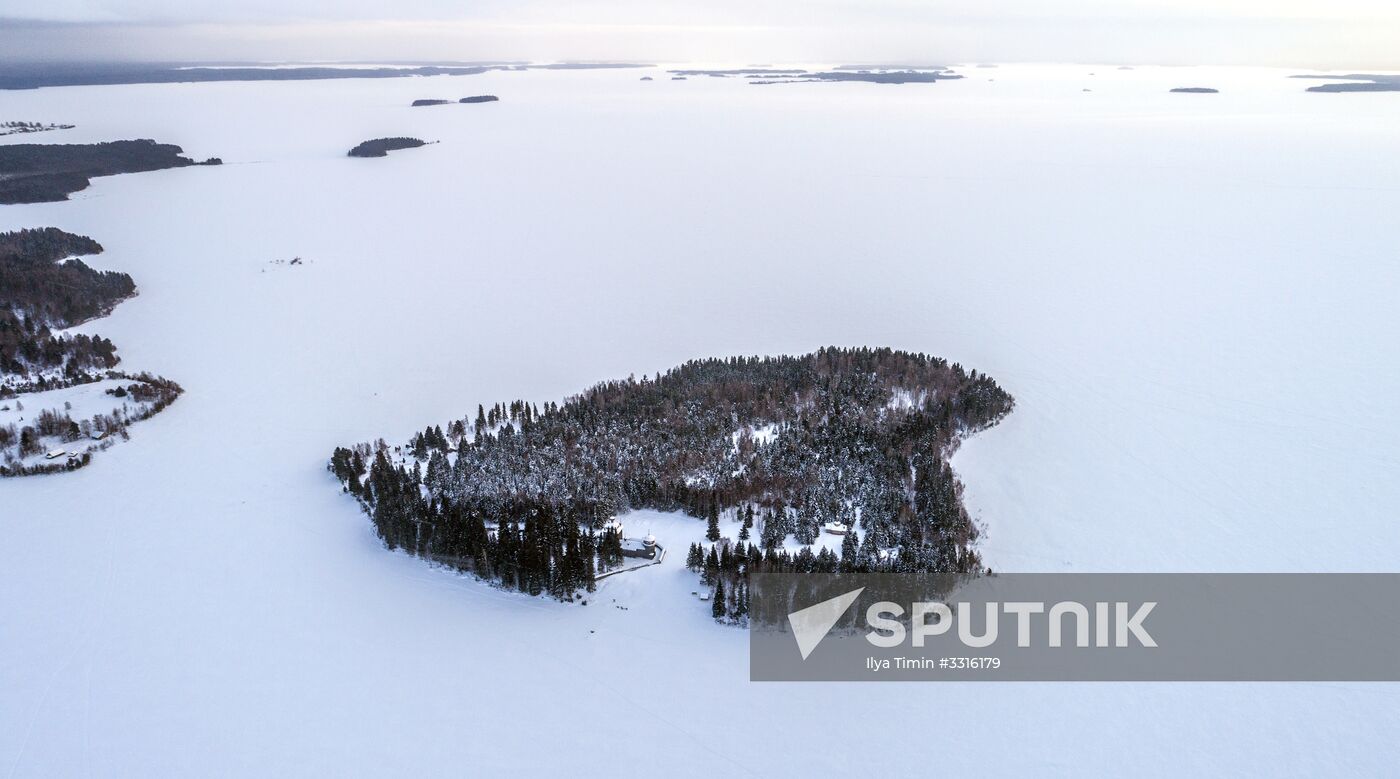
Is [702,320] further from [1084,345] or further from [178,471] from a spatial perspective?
[178,471]

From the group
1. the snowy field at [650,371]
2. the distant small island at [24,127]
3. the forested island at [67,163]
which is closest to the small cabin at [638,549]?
the snowy field at [650,371]

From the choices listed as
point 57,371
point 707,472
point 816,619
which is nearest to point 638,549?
point 707,472

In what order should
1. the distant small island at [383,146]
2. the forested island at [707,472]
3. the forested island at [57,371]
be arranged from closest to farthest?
the forested island at [707,472] < the forested island at [57,371] < the distant small island at [383,146]

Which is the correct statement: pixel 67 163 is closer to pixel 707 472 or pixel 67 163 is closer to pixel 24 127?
pixel 24 127

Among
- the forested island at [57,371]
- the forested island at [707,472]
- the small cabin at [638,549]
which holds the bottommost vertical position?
the small cabin at [638,549]

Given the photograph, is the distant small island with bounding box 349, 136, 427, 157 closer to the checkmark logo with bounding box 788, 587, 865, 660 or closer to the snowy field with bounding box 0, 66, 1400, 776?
the snowy field with bounding box 0, 66, 1400, 776

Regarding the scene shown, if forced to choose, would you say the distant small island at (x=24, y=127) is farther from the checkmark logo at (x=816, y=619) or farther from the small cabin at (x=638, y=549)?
the checkmark logo at (x=816, y=619)
